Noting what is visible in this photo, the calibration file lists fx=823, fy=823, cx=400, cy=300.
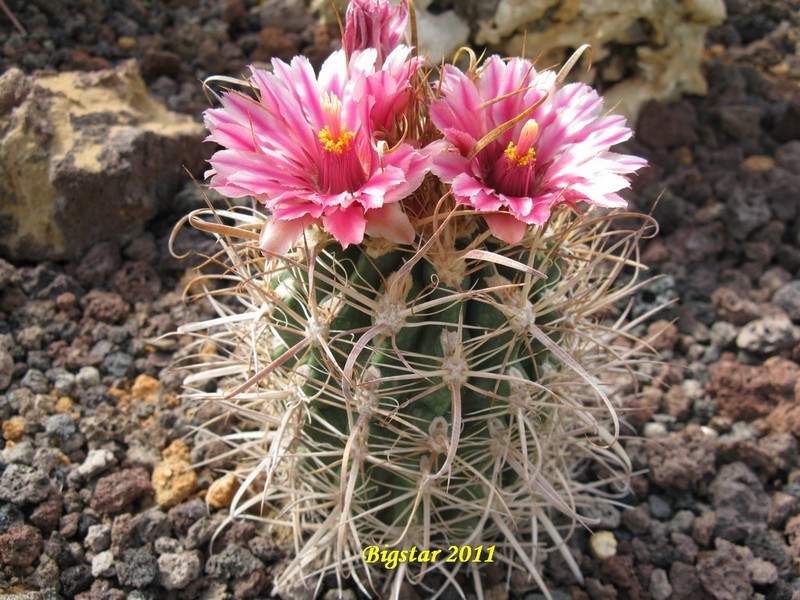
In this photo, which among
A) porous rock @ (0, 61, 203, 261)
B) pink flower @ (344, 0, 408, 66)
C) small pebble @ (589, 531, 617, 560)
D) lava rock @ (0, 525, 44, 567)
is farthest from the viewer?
porous rock @ (0, 61, 203, 261)

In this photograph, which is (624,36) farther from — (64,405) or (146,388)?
(64,405)

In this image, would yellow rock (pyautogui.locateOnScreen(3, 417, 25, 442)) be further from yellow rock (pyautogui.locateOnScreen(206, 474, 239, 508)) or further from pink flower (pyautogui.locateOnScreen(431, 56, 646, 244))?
pink flower (pyautogui.locateOnScreen(431, 56, 646, 244))

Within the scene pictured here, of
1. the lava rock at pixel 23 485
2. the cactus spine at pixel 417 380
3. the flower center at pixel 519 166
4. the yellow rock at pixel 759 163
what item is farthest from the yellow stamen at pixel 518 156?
the yellow rock at pixel 759 163

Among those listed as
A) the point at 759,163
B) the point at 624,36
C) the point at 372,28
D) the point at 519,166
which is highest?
the point at 372,28

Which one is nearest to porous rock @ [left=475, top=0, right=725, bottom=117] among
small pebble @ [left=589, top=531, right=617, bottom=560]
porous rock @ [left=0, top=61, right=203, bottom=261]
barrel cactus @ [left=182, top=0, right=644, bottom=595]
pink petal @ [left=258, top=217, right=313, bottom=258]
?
porous rock @ [left=0, top=61, right=203, bottom=261]

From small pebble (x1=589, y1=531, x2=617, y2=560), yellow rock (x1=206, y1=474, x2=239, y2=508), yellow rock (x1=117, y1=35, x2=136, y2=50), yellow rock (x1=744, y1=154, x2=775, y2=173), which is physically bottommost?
small pebble (x1=589, y1=531, x2=617, y2=560)

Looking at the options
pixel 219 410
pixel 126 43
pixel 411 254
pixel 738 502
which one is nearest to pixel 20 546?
pixel 219 410

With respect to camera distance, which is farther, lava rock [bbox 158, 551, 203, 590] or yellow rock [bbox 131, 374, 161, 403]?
yellow rock [bbox 131, 374, 161, 403]
